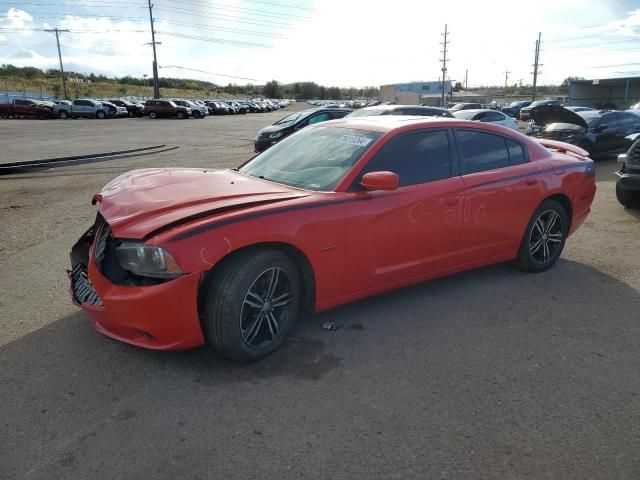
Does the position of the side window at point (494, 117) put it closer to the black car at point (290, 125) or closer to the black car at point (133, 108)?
the black car at point (290, 125)

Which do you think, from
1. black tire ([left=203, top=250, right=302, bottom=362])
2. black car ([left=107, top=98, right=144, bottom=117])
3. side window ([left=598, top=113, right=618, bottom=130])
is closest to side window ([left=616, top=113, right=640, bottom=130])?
side window ([left=598, top=113, right=618, bottom=130])

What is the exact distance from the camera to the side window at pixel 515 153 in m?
4.96

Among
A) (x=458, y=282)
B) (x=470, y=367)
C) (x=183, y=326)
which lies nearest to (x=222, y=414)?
(x=183, y=326)

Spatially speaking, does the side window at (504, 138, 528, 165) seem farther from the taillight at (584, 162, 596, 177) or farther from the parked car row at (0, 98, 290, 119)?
the parked car row at (0, 98, 290, 119)

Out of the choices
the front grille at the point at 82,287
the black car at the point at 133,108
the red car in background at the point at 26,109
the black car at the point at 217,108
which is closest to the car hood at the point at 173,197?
the front grille at the point at 82,287

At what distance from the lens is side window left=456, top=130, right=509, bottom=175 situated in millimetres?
4570

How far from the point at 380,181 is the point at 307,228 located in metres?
0.62

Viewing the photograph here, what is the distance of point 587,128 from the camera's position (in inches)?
566

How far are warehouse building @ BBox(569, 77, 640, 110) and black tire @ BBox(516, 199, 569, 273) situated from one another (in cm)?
5619

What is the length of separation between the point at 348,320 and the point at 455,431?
1489 millimetres

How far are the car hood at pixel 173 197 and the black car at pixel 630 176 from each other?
245 inches

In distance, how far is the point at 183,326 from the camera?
3.14 m

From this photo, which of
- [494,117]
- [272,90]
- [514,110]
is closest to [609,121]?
[494,117]

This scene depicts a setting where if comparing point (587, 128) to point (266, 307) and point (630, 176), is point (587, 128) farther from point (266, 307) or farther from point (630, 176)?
point (266, 307)
